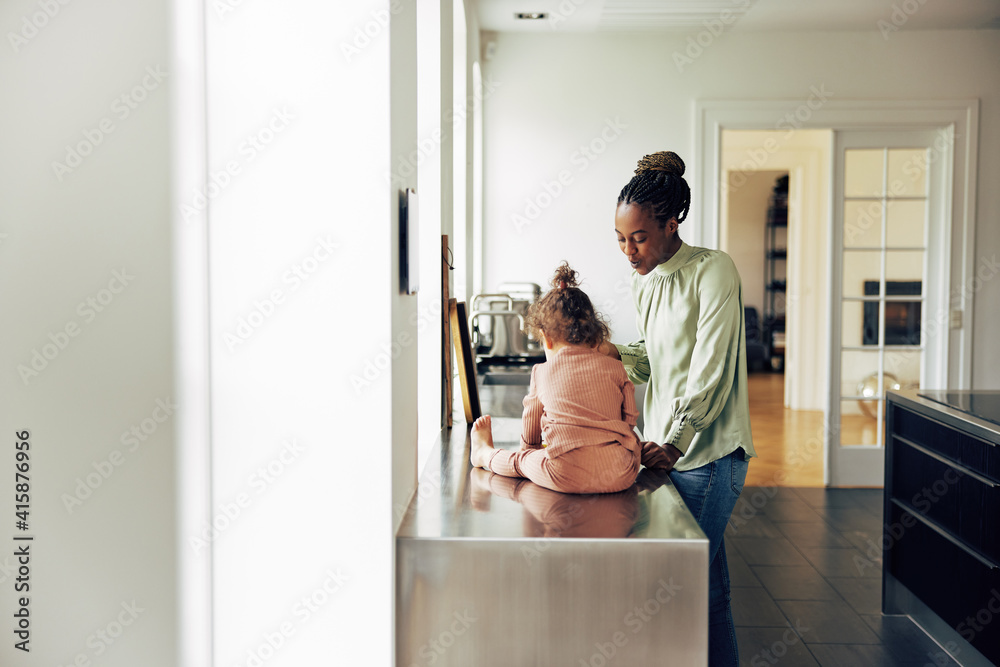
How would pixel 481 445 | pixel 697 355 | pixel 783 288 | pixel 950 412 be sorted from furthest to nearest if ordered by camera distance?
pixel 783 288, pixel 950 412, pixel 481 445, pixel 697 355

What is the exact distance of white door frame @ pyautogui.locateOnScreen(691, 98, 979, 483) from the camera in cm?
451

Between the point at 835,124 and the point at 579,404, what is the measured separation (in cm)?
377

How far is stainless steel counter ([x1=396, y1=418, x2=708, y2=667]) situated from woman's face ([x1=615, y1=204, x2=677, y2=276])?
2.09 feet

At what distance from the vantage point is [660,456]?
1.68 meters

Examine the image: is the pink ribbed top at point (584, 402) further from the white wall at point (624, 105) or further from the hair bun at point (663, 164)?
the white wall at point (624, 105)

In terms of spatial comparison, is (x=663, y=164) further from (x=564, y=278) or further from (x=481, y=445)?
(x=481, y=445)

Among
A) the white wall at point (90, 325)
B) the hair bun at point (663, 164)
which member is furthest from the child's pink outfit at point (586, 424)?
the white wall at point (90, 325)

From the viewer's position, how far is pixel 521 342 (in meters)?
3.70

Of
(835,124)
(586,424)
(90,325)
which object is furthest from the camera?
(835,124)

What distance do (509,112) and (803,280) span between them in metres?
3.85

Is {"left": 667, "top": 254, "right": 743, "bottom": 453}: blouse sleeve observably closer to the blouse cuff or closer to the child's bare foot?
the blouse cuff

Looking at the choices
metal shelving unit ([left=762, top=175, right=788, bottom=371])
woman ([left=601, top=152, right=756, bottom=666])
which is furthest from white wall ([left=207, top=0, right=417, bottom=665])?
metal shelving unit ([left=762, top=175, right=788, bottom=371])

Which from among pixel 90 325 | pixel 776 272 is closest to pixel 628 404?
pixel 90 325

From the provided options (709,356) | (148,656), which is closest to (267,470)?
(148,656)
